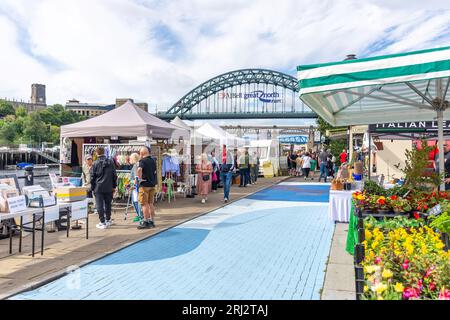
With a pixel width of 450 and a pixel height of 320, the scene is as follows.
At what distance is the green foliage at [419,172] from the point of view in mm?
5504

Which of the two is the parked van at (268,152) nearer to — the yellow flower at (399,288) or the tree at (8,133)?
the yellow flower at (399,288)

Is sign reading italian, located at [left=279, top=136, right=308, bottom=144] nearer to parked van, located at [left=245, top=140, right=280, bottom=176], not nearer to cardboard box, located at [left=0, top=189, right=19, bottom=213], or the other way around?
parked van, located at [left=245, top=140, right=280, bottom=176]

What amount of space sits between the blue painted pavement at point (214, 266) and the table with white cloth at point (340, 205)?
232 millimetres

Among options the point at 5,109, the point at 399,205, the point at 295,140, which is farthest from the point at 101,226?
the point at 5,109

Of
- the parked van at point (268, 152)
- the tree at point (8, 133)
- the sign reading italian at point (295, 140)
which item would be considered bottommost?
the parked van at point (268, 152)

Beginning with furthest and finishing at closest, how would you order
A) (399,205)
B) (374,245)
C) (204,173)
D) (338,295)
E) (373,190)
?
(204,173)
(373,190)
(399,205)
(338,295)
(374,245)

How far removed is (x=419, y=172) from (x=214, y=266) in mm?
3277

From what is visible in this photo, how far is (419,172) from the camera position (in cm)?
564

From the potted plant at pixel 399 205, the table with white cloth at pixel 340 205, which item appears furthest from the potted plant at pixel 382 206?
the table with white cloth at pixel 340 205

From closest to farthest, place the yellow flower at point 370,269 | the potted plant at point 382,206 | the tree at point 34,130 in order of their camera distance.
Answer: the yellow flower at point 370,269 → the potted plant at point 382,206 → the tree at point 34,130

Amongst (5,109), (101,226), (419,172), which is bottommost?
(101,226)

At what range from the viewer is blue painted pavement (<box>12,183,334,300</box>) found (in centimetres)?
408

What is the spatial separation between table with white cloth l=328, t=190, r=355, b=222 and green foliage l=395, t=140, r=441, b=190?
1.66 metres

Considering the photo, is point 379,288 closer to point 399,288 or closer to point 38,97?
point 399,288
